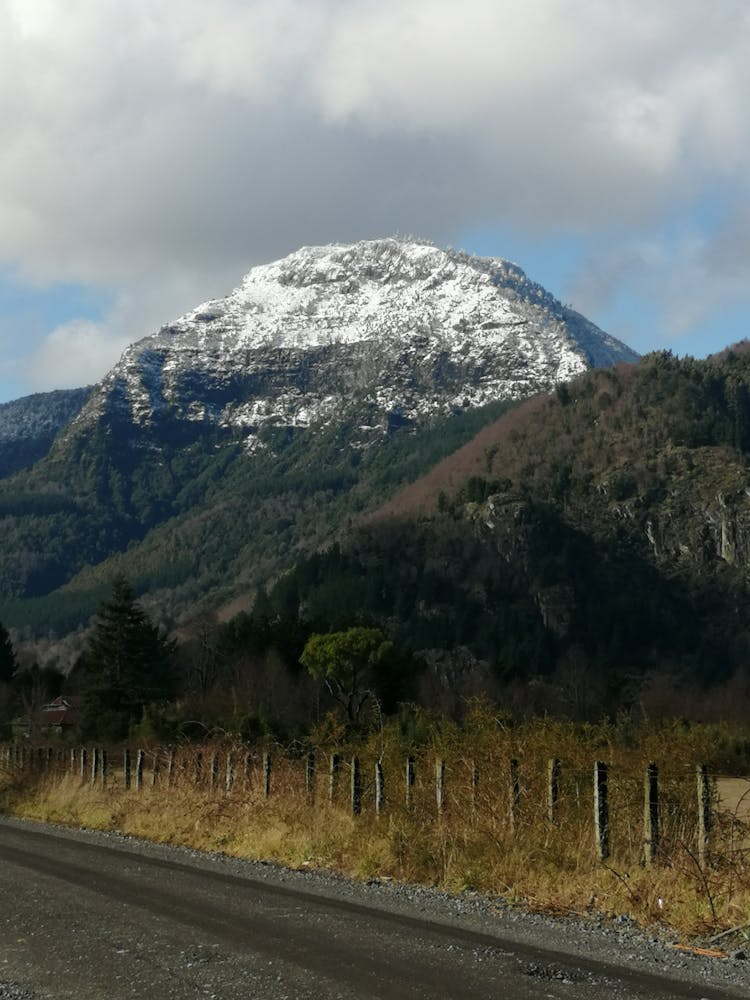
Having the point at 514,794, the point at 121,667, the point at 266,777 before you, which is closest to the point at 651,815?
the point at 514,794

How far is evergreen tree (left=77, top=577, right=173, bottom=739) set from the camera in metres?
87.9

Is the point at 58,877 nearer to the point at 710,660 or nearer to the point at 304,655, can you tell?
the point at 304,655

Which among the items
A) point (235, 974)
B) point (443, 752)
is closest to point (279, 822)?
point (443, 752)

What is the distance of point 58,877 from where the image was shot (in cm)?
1719

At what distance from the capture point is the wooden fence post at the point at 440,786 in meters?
19.5

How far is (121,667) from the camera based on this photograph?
90.7 m

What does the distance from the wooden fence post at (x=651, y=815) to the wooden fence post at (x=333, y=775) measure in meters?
8.50

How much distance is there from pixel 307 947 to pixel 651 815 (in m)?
6.20

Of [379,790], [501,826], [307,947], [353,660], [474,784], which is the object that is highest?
[353,660]

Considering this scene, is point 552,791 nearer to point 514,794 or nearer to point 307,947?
point 514,794

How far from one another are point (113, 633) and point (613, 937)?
82765 millimetres

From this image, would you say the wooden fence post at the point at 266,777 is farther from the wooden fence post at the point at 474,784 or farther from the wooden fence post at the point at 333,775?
the wooden fence post at the point at 474,784

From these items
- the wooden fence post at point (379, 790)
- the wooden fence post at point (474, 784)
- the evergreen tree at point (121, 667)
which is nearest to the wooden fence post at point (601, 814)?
the wooden fence post at point (474, 784)

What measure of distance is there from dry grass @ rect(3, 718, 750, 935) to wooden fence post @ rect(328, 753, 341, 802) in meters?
0.22
